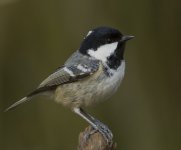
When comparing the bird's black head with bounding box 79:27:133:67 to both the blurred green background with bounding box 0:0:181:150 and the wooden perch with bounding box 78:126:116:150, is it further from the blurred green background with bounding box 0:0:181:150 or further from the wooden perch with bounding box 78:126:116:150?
the blurred green background with bounding box 0:0:181:150

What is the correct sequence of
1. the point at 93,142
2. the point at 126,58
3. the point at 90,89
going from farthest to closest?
the point at 126,58
the point at 90,89
the point at 93,142

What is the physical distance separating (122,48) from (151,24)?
136 centimetres

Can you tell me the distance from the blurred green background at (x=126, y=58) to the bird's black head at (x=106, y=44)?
133cm

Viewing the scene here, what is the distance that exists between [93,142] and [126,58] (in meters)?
1.80

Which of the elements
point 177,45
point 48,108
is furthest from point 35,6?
point 177,45

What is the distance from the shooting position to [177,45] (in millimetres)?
5156

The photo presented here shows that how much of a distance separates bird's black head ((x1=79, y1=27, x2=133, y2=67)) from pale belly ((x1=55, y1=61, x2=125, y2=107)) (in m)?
0.08

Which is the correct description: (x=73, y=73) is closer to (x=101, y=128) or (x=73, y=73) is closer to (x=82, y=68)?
(x=82, y=68)

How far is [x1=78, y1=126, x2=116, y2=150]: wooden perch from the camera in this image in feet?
11.0

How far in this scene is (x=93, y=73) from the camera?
3.73 metres

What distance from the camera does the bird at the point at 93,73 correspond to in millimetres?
3709

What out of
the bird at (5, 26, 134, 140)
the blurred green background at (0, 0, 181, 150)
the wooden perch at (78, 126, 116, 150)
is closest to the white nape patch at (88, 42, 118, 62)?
the bird at (5, 26, 134, 140)

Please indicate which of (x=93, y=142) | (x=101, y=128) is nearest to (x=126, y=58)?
(x=101, y=128)

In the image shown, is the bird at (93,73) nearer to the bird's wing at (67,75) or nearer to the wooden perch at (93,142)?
the bird's wing at (67,75)
